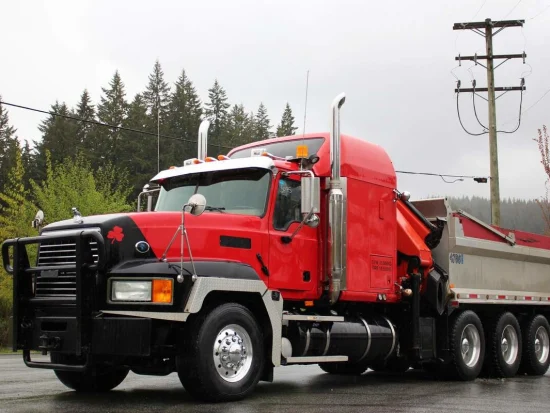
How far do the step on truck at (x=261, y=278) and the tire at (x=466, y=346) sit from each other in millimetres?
31

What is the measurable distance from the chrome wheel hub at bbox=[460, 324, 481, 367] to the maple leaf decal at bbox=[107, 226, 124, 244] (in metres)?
6.23

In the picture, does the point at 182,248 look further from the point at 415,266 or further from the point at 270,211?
the point at 415,266

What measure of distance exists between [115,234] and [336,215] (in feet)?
9.66

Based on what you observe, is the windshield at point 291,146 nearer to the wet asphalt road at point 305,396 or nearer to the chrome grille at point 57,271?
the wet asphalt road at point 305,396

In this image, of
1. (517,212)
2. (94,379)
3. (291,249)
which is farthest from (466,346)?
(517,212)

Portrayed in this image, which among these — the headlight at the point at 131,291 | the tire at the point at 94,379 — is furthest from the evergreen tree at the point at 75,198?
the headlight at the point at 131,291

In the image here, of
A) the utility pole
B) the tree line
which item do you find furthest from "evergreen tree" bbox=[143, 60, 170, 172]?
the utility pole

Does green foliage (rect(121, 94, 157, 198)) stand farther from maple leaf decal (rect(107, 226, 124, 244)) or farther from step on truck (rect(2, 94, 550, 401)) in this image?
maple leaf decal (rect(107, 226, 124, 244))

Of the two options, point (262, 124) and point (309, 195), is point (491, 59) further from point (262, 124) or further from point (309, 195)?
point (262, 124)

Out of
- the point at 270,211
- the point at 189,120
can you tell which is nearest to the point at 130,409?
the point at 270,211

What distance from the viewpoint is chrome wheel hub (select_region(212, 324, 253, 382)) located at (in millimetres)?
7891

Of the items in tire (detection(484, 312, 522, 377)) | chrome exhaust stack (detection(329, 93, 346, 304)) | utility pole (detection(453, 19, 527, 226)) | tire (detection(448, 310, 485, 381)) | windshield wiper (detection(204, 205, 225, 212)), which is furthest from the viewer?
→ utility pole (detection(453, 19, 527, 226))

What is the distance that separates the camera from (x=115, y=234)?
7.88 meters

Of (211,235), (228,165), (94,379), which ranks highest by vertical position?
(228,165)
